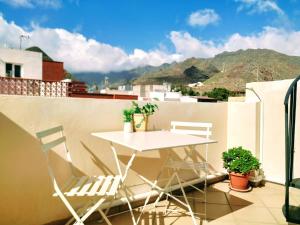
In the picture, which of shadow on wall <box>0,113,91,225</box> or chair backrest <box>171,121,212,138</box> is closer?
shadow on wall <box>0,113,91,225</box>

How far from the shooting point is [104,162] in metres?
2.88

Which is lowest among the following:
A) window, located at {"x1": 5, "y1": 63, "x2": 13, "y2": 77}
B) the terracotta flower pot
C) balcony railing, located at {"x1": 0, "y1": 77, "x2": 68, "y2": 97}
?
the terracotta flower pot

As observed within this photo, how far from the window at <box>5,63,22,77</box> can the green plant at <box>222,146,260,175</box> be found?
42.0 ft

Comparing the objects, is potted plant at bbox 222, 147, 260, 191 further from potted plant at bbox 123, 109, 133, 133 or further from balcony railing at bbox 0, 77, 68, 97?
balcony railing at bbox 0, 77, 68, 97

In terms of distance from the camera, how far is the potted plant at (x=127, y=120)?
9.20ft

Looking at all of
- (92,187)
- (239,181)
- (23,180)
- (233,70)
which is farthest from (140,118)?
(233,70)

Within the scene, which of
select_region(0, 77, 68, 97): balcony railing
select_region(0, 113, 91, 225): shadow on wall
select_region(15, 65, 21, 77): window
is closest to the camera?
select_region(0, 113, 91, 225): shadow on wall

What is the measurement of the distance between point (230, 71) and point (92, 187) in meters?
37.6

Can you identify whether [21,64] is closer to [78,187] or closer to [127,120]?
[127,120]

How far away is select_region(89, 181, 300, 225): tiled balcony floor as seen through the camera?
2.76m

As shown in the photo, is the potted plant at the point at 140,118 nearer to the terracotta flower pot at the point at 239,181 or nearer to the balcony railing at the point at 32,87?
the terracotta flower pot at the point at 239,181

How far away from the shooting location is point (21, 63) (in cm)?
1352

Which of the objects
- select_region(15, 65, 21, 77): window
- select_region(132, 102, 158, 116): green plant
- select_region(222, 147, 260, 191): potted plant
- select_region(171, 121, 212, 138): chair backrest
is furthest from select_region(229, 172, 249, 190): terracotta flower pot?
select_region(15, 65, 21, 77): window

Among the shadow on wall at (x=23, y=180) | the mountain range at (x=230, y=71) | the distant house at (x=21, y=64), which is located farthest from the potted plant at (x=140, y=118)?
the distant house at (x=21, y=64)
